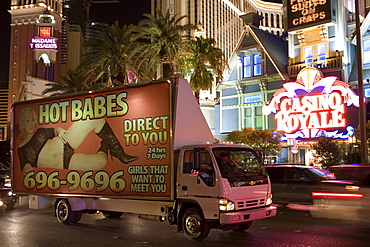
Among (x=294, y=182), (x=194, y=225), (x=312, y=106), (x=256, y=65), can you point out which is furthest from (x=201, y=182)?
(x=256, y=65)

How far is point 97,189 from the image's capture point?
12.7m

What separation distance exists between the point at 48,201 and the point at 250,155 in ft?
23.1

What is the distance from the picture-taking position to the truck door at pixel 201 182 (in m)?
10.4

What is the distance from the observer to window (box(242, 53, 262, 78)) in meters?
44.3

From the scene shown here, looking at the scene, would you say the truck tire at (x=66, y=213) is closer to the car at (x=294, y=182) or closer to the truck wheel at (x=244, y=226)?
the truck wheel at (x=244, y=226)

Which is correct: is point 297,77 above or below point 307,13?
below

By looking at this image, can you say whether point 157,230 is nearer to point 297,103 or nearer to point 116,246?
point 116,246

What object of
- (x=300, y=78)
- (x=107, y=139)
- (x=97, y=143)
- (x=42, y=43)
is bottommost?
(x=97, y=143)

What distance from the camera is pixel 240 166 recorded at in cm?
1090

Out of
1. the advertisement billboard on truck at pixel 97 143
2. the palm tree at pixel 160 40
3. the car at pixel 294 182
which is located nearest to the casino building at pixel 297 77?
the palm tree at pixel 160 40

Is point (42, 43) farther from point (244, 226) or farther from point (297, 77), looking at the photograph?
point (244, 226)

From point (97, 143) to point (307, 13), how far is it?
33131 mm

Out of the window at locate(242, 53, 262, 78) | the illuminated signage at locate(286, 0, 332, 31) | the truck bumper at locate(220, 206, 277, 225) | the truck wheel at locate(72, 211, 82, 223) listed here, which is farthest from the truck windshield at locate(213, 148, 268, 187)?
the window at locate(242, 53, 262, 78)

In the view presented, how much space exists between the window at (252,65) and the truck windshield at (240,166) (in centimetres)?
3380
